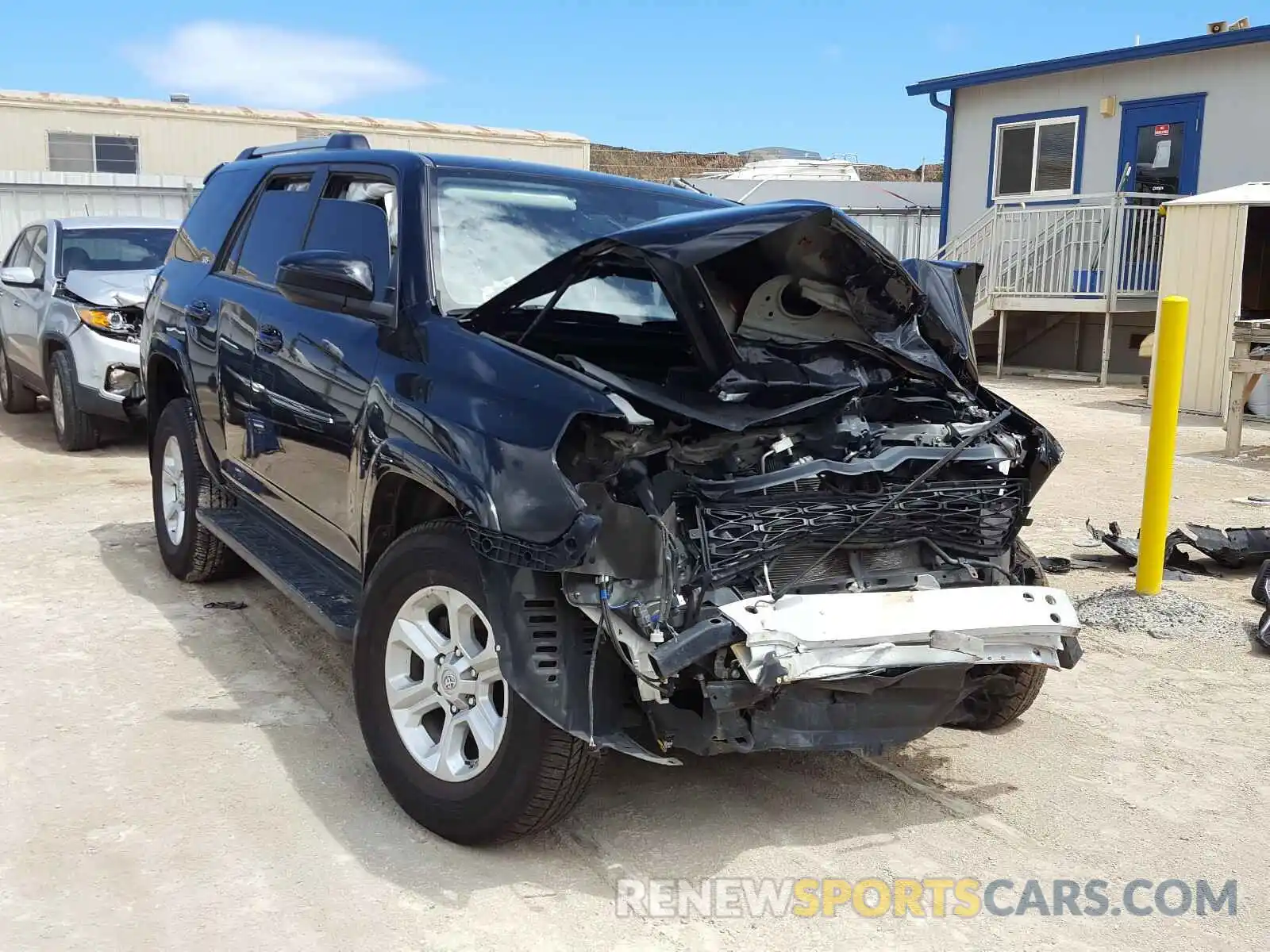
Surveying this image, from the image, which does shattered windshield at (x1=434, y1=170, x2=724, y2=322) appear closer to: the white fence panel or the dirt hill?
Answer: the white fence panel

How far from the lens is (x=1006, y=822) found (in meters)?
3.61

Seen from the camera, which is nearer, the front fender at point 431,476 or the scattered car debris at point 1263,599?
the front fender at point 431,476

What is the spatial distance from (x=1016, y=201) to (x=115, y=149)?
52.8 feet

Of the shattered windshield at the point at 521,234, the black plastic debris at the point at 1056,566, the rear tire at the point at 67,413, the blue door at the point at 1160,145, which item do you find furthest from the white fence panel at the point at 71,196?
the black plastic debris at the point at 1056,566

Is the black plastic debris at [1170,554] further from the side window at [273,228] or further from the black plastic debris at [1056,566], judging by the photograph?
the side window at [273,228]

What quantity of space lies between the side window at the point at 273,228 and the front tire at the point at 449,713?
1883 mm

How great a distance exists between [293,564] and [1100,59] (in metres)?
15.2

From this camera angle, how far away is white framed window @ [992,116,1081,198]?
17172 mm

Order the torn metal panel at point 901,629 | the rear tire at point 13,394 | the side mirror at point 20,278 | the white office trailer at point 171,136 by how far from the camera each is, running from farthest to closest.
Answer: the white office trailer at point 171,136
the rear tire at point 13,394
the side mirror at point 20,278
the torn metal panel at point 901,629

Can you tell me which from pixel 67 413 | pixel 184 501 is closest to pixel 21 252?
pixel 67 413

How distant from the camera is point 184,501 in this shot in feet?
18.8

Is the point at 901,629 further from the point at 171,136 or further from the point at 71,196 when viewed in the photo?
the point at 171,136

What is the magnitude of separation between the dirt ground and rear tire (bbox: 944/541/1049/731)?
10cm

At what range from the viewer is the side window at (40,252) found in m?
10.3
